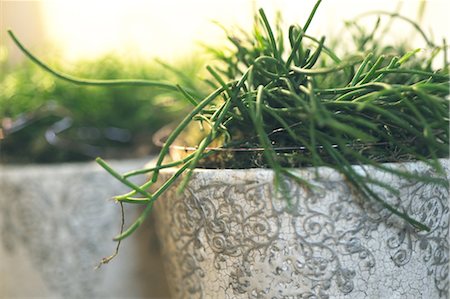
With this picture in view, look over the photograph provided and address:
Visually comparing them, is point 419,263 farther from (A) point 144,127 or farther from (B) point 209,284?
(A) point 144,127

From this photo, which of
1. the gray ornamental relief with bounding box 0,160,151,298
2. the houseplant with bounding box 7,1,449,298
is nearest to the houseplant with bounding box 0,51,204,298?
the gray ornamental relief with bounding box 0,160,151,298

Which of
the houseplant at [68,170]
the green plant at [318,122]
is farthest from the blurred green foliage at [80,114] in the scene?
the green plant at [318,122]

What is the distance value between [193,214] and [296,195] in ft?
0.21

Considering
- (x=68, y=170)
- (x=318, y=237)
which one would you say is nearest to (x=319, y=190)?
(x=318, y=237)

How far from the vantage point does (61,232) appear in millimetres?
512

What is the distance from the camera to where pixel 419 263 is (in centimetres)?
31

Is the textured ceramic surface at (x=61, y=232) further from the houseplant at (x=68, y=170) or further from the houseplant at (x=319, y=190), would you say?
the houseplant at (x=319, y=190)

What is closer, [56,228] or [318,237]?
[318,237]

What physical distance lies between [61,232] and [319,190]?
11.6 inches

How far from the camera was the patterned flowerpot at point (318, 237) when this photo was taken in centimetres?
29

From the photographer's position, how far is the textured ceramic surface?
509 millimetres

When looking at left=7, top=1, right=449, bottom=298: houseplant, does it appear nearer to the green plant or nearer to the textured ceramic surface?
the green plant

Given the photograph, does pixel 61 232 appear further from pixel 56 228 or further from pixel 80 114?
pixel 80 114

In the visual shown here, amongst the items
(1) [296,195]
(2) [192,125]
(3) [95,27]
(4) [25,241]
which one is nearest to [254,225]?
(1) [296,195]
